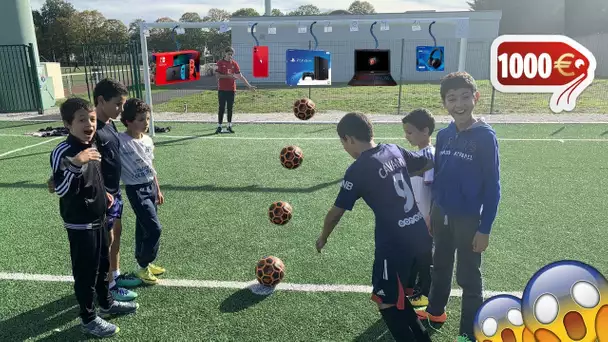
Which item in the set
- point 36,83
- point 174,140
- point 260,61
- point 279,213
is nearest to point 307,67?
point 260,61

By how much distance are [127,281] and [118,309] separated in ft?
1.85

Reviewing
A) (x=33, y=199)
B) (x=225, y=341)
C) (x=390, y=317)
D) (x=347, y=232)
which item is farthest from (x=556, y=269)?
(x=33, y=199)

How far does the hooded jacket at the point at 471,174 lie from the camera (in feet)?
11.1

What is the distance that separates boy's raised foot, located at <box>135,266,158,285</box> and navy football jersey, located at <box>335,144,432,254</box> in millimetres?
2601

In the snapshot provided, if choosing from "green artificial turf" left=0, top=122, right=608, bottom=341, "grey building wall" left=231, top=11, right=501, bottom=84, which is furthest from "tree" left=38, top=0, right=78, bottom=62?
"green artificial turf" left=0, top=122, right=608, bottom=341

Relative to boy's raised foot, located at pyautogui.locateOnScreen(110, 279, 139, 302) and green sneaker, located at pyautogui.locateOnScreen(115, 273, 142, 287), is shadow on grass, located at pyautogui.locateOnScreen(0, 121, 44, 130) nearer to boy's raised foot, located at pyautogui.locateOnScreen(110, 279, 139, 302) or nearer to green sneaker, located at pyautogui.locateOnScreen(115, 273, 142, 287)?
green sneaker, located at pyautogui.locateOnScreen(115, 273, 142, 287)

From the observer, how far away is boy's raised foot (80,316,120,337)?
12.8 feet

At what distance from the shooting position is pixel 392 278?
10.7 feet

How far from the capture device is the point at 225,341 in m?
3.88

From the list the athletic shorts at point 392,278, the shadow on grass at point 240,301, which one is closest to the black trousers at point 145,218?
the shadow on grass at point 240,301

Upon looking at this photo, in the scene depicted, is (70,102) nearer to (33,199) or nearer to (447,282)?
(447,282)

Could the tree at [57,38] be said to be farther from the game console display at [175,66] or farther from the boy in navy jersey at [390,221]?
the boy in navy jersey at [390,221]

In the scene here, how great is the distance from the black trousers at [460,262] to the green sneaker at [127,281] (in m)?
3.12

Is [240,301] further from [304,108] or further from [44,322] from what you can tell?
[304,108]
